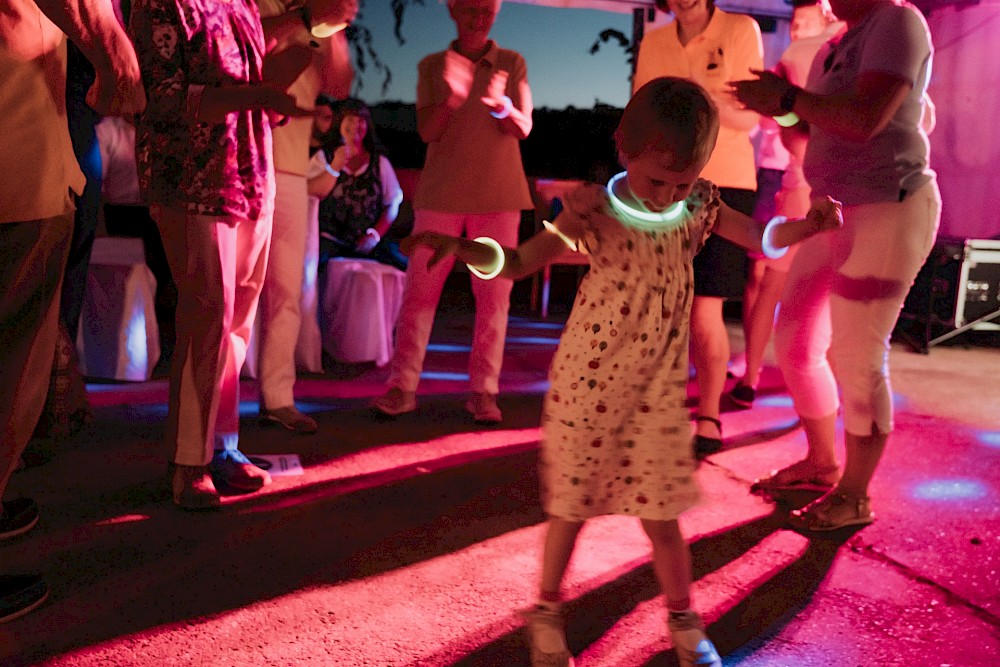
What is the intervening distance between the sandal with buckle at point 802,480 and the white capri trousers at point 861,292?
40 centimetres

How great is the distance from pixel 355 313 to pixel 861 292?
322 cm

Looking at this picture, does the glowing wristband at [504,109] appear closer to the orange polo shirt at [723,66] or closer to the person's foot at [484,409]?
the orange polo shirt at [723,66]

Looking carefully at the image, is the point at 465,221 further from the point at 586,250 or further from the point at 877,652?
the point at 877,652

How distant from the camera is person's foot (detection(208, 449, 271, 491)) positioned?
283 cm

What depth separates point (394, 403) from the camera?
388cm

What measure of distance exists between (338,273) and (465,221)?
1563mm

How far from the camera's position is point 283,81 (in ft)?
8.49

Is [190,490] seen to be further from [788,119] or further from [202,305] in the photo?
[788,119]

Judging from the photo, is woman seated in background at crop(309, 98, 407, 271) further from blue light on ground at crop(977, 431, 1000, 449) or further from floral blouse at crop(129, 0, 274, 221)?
blue light on ground at crop(977, 431, 1000, 449)

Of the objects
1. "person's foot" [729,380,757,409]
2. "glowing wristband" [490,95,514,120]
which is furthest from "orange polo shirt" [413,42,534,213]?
"person's foot" [729,380,757,409]

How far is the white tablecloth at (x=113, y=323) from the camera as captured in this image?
4.43 meters

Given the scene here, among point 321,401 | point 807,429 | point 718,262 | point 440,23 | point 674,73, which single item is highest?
point 440,23

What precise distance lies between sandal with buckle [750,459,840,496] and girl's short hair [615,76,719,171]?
168 cm

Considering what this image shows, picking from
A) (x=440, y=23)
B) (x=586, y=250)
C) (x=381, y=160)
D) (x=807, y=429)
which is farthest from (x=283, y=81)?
(x=440, y=23)
